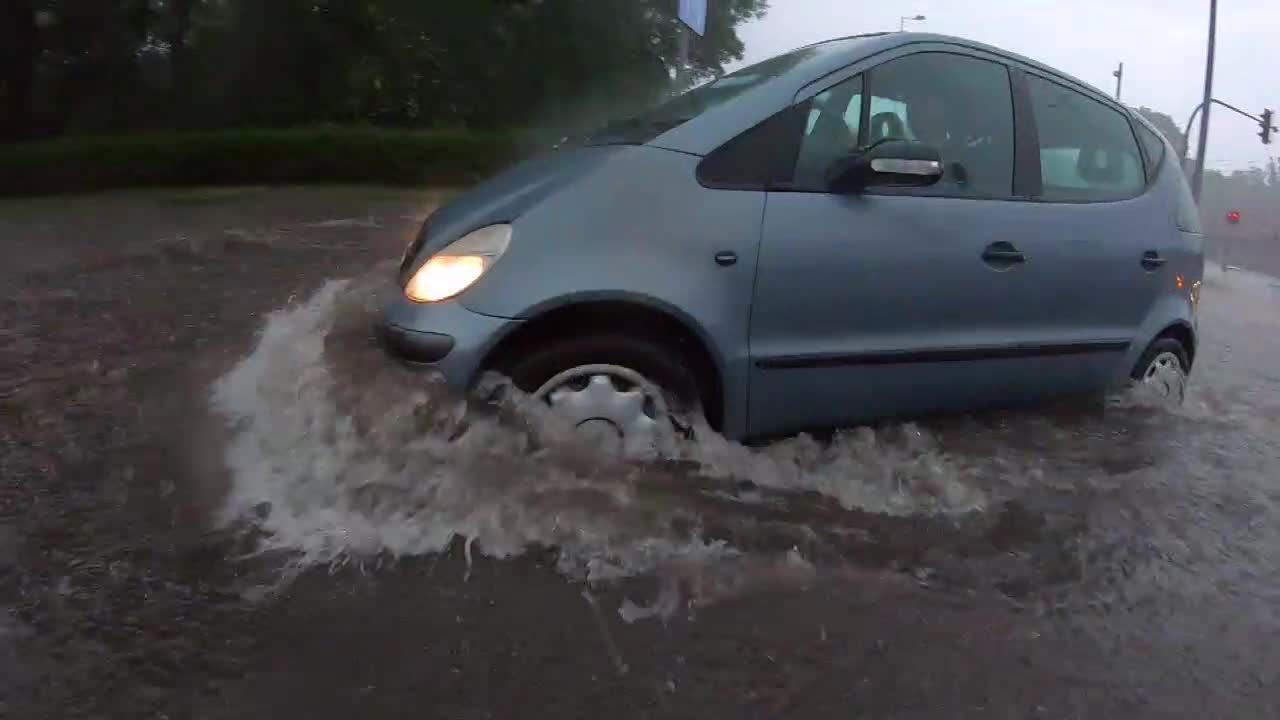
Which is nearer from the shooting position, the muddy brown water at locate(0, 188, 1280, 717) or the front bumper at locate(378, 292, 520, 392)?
the muddy brown water at locate(0, 188, 1280, 717)

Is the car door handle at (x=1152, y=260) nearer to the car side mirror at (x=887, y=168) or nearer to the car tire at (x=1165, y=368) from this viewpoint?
the car tire at (x=1165, y=368)

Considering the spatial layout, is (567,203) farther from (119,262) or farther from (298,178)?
(298,178)

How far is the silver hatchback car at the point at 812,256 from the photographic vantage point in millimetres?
3381

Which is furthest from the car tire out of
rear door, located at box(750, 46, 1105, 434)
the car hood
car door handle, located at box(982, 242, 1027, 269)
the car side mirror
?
the car hood

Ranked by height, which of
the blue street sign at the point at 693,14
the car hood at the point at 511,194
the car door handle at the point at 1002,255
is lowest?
the car door handle at the point at 1002,255

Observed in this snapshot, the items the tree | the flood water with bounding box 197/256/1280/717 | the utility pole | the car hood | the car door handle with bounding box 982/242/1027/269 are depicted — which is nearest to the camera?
the flood water with bounding box 197/256/1280/717

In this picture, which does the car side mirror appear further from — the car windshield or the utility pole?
the utility pole

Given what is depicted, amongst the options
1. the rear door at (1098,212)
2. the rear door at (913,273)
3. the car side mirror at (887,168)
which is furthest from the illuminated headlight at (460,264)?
the rear door at (1098,212)

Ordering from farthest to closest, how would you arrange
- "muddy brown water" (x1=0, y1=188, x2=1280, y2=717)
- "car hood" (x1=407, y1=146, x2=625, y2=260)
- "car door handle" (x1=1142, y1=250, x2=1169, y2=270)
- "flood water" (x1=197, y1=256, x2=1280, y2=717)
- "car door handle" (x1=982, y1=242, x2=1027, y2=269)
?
1. "car door handle" (x1=1142, y1=250, x2=1169, y2=270)
2. "car door handle" (x1=982, y1=242, x2=1027, y2=269)
3. "car hood" (x1=407, y1=146, x2=625, y2=260)
4. "flood water" (x1=197, y1=256, x2=1280, y2=717)
5. "muddy brown water" (x1=0, y1=188, x2=1280, y2=717)

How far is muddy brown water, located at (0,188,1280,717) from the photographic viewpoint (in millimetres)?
2525

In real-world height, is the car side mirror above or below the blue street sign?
below

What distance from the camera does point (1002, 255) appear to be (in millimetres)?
4059

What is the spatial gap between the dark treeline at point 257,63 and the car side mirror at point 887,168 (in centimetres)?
1745

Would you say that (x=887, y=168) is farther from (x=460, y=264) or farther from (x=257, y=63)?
(x=257, y=63)
